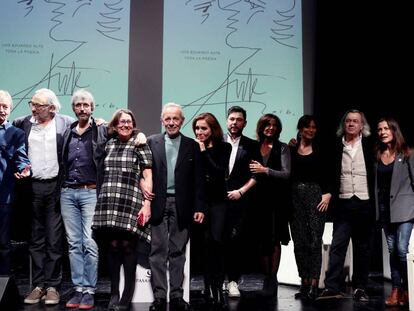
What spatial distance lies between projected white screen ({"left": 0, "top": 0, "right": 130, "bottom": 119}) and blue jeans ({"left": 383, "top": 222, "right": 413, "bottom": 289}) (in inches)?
98.7

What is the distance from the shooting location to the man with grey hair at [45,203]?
3.79m

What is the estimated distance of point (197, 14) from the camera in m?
4.98

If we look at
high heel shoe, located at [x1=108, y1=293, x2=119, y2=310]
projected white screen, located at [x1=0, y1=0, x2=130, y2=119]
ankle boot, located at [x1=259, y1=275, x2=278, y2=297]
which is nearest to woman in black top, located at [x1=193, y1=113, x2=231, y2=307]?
ankle boot, located at [x1=259, y1=275, x2=278, y2=297]

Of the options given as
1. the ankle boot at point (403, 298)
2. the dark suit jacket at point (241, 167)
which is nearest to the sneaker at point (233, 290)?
the dark suit jacket at point (241, 167)

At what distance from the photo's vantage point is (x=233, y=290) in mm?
4105

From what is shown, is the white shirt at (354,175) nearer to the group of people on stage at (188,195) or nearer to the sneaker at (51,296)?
the group of people on stage at (188,195)

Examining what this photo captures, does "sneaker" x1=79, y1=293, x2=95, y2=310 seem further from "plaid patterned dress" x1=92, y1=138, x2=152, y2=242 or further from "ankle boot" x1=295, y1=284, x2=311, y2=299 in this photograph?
"ankle boot" x1=295, y1=284, x2=311, y2=299

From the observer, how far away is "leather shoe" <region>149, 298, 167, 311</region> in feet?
11.5

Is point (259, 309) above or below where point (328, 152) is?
below

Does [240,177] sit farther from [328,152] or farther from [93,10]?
[93,10]

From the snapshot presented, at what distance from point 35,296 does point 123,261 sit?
700mm

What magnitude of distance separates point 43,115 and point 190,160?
1.10m

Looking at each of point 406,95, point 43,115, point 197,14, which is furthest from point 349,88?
point 43,115

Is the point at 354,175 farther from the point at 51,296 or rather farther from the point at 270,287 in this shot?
the point at 51,296
